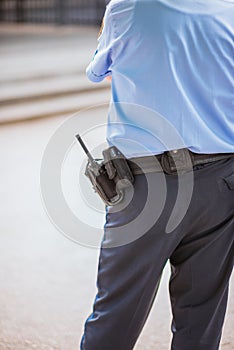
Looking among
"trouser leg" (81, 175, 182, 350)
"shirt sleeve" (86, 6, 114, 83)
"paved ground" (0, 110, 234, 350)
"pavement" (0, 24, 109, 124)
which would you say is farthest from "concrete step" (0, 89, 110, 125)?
"trouser leg" (81, 175, 182, 350)

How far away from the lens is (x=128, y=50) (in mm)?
1478

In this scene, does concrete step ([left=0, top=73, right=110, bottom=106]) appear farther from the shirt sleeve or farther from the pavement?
the shirt sleeve

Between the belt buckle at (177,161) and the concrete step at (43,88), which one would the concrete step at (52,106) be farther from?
the belt buckle at (177,161)

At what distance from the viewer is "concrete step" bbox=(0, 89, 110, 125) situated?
6125mm

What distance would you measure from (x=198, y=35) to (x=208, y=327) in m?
0.74

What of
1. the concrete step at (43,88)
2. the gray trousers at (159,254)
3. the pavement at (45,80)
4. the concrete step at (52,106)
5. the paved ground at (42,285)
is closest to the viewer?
the gray trousers at (159,254)

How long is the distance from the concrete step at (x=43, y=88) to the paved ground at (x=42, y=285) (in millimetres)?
2661

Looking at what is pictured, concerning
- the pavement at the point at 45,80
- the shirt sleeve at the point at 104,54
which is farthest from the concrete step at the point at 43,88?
the shirt sleeve at the point at 104,54

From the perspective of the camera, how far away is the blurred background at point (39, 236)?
2383 millimetres

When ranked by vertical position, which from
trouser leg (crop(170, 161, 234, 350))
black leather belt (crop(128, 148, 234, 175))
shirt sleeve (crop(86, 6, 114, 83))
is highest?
shirt sleeve (crop(86, 6, 114, 83))

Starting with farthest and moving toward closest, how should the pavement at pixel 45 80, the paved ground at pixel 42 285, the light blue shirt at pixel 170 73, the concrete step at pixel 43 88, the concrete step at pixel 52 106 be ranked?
the concrete step at pixel 43 88 < the pavement at pixel 45 80 < the concrete step at pixel 52 106 < the paved ground at pixel 42 285 < the light blue shirt at pixel 170 73

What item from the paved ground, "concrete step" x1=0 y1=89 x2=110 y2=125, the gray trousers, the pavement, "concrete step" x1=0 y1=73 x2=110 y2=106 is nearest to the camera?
the gray trousers

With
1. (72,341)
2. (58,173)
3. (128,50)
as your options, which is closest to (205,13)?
(128,50)

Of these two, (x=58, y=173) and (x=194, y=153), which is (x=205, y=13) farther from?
(x=58, y=173)
